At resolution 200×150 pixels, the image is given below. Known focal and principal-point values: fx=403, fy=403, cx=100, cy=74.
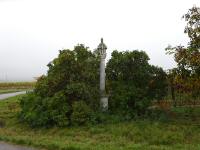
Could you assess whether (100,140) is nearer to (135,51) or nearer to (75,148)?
(75,148)

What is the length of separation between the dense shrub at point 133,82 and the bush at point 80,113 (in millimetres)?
1583

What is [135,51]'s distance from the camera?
1750cm

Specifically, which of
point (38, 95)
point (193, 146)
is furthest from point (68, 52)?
point (193, 146)

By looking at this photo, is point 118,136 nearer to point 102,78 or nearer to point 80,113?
point 80,113

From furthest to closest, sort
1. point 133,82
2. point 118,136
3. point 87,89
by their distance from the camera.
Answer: point 133,82, point 87,89, point 118,136

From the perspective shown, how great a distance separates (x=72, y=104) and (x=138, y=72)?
318 centimetres

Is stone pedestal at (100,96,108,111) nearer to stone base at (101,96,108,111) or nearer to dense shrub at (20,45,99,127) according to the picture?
stone base at (101,96,108,111)

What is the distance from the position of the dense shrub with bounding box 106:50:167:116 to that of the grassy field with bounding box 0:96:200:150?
4.87 ft

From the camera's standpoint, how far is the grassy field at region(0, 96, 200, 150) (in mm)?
Result: 11516

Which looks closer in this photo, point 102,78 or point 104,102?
point 104,102

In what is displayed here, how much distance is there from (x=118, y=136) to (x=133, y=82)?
15.1ft

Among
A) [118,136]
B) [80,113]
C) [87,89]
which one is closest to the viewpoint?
[118,136]

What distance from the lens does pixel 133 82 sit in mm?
17188

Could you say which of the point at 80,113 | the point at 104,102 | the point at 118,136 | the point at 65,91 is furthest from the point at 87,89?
the point at 118,136
